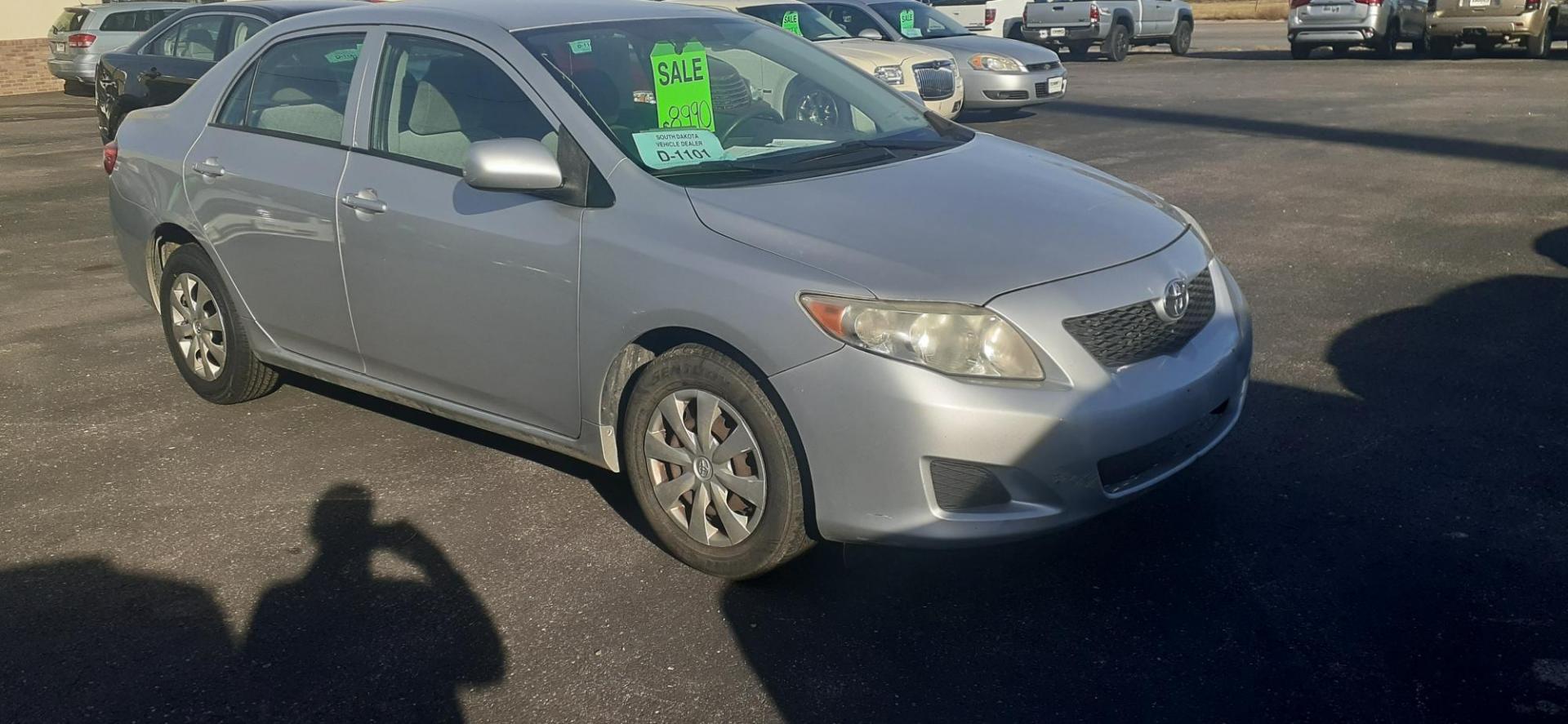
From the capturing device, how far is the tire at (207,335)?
5.69m

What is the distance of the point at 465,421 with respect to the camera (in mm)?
4875

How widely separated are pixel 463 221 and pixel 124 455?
6.35 ft

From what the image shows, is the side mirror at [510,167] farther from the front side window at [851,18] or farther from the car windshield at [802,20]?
the front side window at [851,18]

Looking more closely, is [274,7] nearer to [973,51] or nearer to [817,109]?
[973,51]

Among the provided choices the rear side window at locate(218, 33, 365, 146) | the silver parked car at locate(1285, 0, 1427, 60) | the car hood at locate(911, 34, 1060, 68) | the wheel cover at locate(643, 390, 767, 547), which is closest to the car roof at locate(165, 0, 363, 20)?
the rear side window at locate(218, 33, 365, 146)

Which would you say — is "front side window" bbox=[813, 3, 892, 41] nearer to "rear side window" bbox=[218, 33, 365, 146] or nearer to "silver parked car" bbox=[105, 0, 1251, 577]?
"silver parked car" bbox=[105, 0, 1251, 577]

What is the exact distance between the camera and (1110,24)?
2606cm

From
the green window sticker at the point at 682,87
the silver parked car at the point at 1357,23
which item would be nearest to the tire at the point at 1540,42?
the silver parked car at the point at 1357,23

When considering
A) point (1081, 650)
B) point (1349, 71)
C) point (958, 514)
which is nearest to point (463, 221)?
point (958, 514)

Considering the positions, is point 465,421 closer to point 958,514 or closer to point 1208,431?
point 958,514

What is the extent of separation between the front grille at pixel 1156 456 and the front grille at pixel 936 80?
10.9 meters

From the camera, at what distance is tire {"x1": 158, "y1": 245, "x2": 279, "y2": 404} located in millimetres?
5691

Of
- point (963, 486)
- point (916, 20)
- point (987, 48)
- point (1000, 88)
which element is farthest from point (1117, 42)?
point (963, 486)

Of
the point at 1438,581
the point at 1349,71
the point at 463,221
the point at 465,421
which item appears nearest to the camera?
the point at 1438,581
